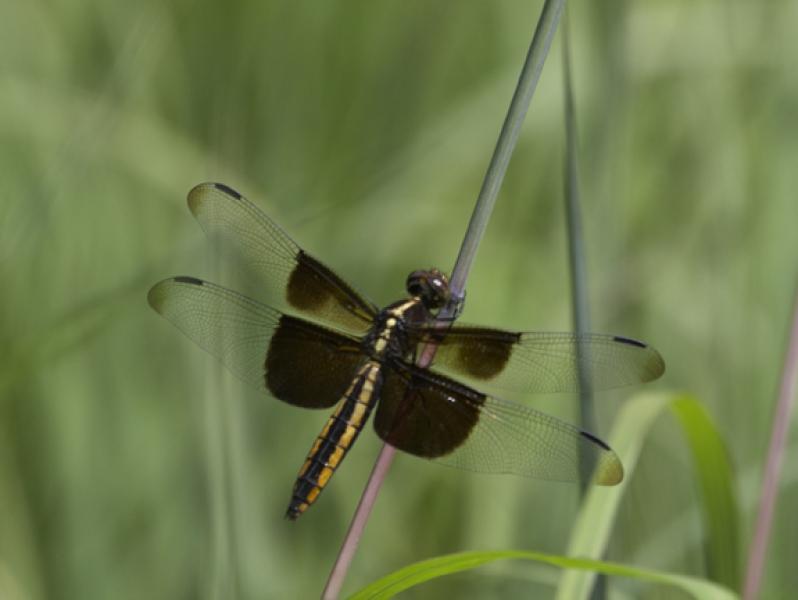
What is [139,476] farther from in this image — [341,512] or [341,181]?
[341,181]

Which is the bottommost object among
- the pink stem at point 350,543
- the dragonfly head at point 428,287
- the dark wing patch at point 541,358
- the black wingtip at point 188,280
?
the pink stem at point 350,543

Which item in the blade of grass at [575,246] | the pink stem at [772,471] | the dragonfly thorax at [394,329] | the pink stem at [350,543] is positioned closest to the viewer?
the pink stem at [350,543]

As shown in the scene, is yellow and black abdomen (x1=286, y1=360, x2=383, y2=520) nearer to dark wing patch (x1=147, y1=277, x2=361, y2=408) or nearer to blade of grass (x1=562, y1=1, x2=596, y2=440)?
dark wing patch (x1=147, y1=277, x2=361, y2=408)

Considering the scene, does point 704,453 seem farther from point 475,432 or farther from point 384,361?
point 384,361

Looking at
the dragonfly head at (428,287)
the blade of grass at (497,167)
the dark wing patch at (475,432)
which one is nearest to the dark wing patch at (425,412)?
the dark wing patch at (475,432)

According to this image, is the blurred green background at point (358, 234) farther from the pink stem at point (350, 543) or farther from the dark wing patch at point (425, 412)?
the pink stem at point (350, 543)

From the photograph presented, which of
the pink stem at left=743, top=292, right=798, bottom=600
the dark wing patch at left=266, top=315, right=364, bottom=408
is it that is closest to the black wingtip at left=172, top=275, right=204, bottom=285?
the dark wing patch at left=266, top=315, right=364, bottom=408

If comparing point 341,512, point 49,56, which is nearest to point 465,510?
point 341,512
